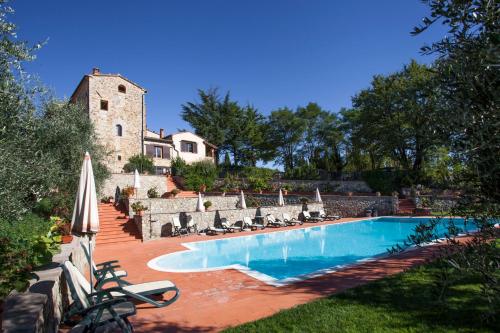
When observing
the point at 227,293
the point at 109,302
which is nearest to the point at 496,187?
the point at 109,302

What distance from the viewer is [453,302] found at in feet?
18.3

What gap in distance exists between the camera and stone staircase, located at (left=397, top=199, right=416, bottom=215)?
2356cm

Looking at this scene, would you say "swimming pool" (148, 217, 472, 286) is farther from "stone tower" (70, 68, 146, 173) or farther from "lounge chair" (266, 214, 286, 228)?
"stone tower" (70, 68, 146, 173)

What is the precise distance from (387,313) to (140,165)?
26839mm

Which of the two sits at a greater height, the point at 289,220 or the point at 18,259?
the point at 18,259

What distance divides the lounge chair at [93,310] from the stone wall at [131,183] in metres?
19.1

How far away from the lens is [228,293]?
719cm

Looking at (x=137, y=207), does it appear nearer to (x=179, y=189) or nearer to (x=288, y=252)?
(x=288, y=252)

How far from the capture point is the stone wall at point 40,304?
339 cm

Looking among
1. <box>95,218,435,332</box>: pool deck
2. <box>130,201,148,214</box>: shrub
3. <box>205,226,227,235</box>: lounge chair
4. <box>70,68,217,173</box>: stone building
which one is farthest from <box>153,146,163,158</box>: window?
<box>95,218,435,332</box>: pool deck

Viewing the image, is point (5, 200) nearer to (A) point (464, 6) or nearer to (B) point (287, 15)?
(A) point (464, 6)

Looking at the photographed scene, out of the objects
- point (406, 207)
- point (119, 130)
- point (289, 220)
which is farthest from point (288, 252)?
point (119, 130)

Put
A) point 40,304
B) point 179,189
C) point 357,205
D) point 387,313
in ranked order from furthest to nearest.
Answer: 1. point 179,189
2. point 357,205
3. point 387,313
4. point 40,304

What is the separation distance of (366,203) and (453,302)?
20.0 metres
